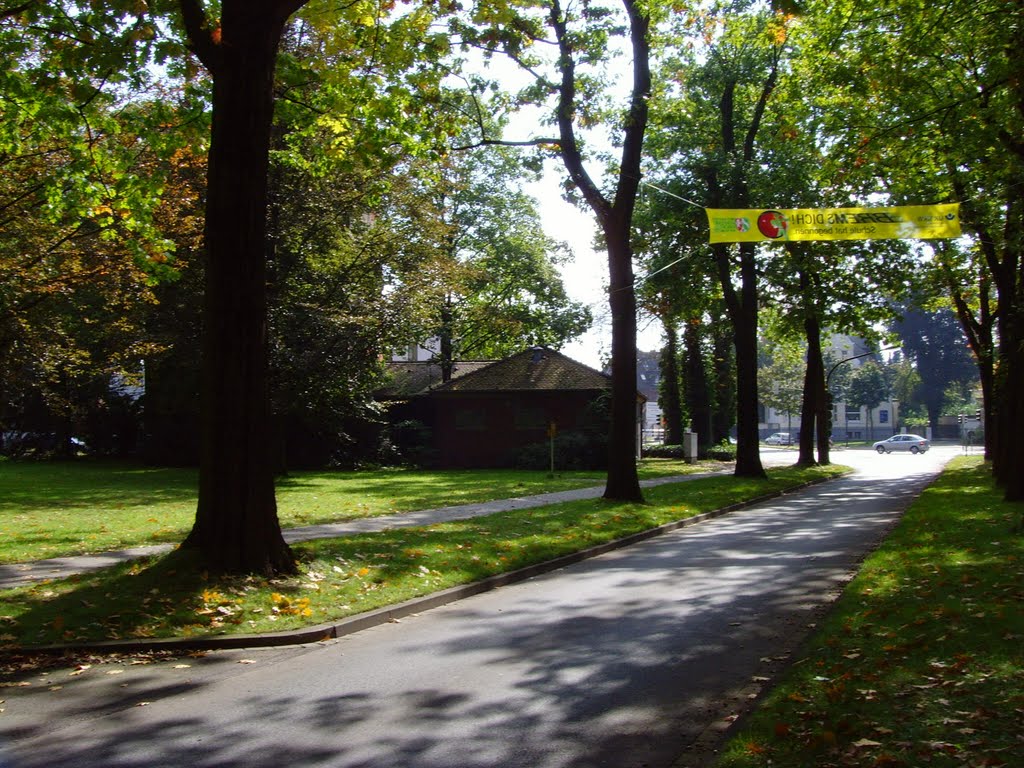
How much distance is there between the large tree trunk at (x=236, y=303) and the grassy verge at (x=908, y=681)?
228 inches

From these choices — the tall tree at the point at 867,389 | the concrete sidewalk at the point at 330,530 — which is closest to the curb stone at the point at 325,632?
the concrete sidewalk at the point at 330,530

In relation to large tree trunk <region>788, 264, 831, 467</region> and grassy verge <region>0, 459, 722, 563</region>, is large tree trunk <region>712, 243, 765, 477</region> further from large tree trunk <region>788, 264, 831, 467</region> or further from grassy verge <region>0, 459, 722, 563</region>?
large tree trunk <region>788, 264, 831, 467</region>

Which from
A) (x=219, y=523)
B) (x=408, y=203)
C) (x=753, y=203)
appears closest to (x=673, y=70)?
(x=753, y=203)

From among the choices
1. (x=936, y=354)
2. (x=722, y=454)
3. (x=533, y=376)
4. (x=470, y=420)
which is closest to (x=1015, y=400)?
(x=533, y=376)

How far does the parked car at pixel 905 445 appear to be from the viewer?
7938 centimetres

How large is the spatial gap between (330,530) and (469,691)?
31.1 feet

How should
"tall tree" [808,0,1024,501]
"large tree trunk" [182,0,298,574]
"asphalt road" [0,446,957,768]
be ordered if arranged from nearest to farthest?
"asphalt road" [0,446,957,768]
"large tree trunk" [182,0,298,574]
"tall tree" [808,0,1024,501]

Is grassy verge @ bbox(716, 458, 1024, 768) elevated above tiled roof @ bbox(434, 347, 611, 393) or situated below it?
below

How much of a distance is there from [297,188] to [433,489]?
10225 mm

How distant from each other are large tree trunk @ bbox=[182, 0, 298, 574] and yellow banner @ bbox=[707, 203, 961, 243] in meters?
13.5

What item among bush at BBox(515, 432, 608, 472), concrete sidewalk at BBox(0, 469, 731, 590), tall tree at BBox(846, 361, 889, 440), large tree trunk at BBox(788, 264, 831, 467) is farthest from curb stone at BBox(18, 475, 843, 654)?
tall tree at BBox(846, 361, 889, 440)

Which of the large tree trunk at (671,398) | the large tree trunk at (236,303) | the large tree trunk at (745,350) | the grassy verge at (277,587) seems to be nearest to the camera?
the grassy verge at (277,587)

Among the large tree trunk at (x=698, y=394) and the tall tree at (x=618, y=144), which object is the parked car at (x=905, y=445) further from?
the tall tree at (x=618, y=144)

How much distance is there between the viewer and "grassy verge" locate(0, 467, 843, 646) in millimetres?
8297
